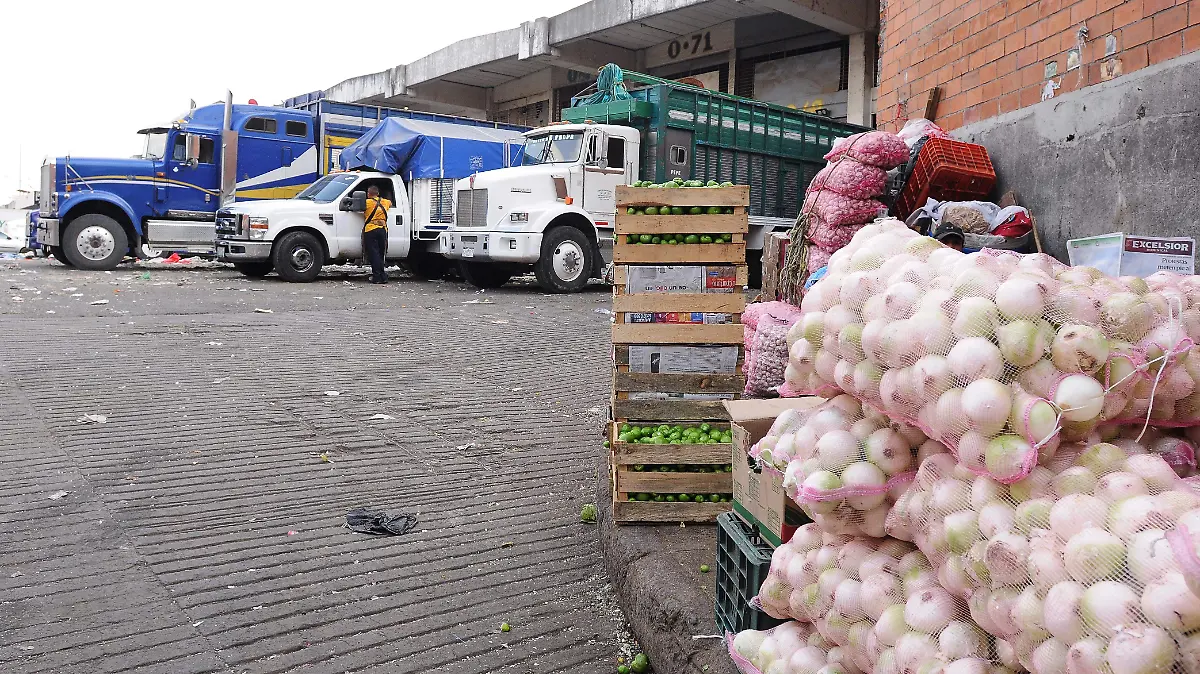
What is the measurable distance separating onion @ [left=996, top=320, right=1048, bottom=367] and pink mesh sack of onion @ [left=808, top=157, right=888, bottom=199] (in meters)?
4.20

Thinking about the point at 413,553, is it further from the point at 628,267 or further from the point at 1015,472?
the point at 1015,472

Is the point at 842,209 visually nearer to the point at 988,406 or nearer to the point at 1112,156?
the point at 1112,156

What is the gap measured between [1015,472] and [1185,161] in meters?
3.44

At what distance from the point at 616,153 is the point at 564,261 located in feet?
6.34

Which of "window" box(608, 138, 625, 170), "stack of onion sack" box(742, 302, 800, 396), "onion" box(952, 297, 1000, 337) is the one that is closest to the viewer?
"onion" box(952, 297, 1000, 337)

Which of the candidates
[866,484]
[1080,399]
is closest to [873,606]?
[866,484]

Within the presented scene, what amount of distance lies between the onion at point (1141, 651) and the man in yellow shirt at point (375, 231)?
53.2 feet

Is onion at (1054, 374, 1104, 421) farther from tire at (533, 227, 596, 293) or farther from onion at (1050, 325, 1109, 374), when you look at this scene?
tire at (533, 227, 596, 293)

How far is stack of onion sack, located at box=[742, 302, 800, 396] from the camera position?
475 cm

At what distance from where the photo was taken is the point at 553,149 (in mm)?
15117

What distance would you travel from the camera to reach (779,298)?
641 centimetres

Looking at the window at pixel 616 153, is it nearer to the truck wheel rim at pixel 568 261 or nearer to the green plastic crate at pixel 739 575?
the truck wheel rim at pixel 568 261

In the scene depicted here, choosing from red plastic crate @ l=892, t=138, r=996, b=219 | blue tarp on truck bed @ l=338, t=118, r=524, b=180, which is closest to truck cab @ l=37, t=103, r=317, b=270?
blue tarp on truck bed @ l=338, t=118, r=524, b=180

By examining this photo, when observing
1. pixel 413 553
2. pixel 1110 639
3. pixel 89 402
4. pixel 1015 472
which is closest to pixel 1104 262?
pixel 1015 472
